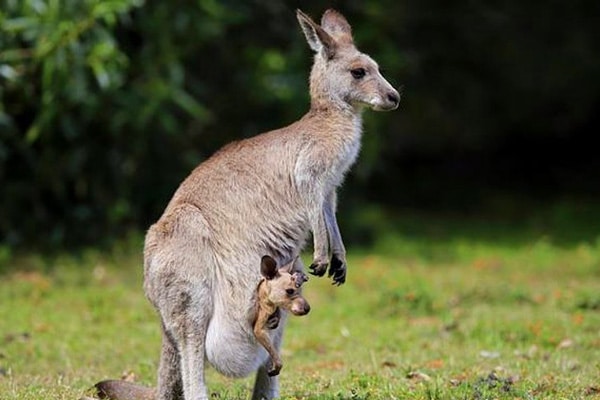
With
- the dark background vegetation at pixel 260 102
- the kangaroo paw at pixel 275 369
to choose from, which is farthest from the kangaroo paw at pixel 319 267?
the dark background vegetation at pixel 260 102

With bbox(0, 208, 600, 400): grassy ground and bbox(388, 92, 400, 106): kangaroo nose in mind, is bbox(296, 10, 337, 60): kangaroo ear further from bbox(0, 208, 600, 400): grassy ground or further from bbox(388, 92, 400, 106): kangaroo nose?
bbox(0, 208, 600, 400): grassy ground

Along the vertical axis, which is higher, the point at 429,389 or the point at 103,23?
the point at 103,23

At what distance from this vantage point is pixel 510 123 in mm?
19359

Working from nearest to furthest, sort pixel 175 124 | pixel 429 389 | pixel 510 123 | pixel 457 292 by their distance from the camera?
pixel 429 389, pixel 457 292, pixel 175 124, pixel 510 123

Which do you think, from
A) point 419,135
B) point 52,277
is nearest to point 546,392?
point 52,277

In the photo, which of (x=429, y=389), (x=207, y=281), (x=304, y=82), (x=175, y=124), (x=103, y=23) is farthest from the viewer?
(x=304, y=82)

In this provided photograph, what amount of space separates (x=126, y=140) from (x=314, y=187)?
23.6 feet

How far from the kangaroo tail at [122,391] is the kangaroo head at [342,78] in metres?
1.75

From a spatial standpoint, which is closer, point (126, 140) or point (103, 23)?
point (103, 23)

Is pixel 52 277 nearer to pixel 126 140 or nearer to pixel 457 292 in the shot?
pixel 126 140

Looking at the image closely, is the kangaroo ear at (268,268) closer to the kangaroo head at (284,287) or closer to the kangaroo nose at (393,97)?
the kangaroo head at (284,287)

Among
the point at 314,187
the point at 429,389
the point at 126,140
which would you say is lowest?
the point at 429,389

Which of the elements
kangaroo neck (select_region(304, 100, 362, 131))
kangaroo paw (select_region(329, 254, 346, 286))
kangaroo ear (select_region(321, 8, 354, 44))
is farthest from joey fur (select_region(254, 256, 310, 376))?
kangaroo ear (select_region(321, 8, 354, 44))

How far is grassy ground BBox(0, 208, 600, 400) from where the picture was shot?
23.0 feet
